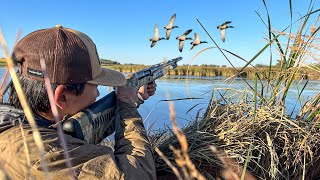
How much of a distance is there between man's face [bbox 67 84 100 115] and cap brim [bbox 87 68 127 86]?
38 millimetres

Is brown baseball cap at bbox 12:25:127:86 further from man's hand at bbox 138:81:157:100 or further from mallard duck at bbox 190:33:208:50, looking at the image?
mallard duck at bbox 190:33:208:50

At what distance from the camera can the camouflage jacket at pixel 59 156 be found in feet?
4.47

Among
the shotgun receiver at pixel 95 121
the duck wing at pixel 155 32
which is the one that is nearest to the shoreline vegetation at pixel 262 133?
the shotgun receiver at pixel 95 121

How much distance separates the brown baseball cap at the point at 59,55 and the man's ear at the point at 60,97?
3 centimetres

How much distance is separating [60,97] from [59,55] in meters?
0.20

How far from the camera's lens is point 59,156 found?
141cm

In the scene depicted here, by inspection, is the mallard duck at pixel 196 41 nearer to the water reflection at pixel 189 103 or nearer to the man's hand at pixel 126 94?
the water reflection at pixel 189 103

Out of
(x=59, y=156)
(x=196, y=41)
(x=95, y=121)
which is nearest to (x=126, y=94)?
(x=95, y=121)

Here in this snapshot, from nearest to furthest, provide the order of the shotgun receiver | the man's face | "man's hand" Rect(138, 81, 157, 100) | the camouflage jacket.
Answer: the camouflage jacket → the shotgun receiver → the man's face → "man's hand" Rect(138, 81, 157, 100)

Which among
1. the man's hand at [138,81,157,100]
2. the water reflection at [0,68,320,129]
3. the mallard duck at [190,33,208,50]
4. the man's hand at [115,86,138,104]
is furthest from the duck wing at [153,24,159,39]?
the man's hand at [115,86,138,104]

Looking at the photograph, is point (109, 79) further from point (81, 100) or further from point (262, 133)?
point (262, 133)

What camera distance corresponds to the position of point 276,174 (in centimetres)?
196

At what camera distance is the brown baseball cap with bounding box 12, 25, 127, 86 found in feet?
5.30

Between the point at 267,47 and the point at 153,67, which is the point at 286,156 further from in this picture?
the point at 153,67
